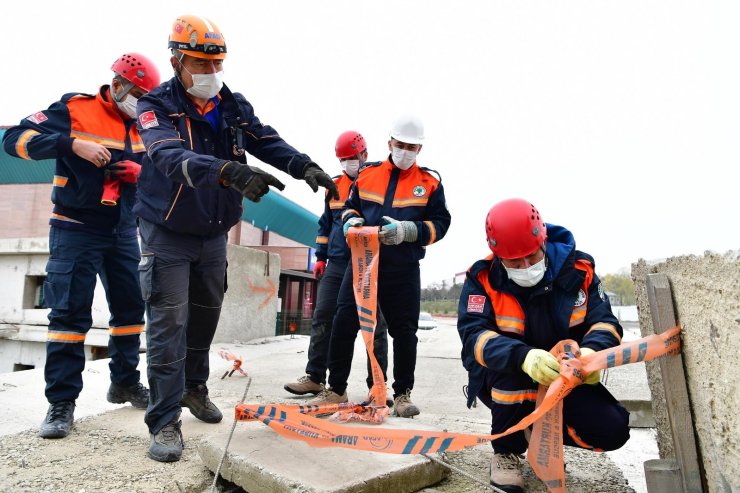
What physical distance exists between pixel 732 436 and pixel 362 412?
181cm

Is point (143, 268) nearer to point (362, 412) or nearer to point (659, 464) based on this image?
point (362, 412)

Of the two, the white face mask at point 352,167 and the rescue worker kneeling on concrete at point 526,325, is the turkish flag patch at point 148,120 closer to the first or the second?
the rescue worker kneeling on concrete at point 526,325

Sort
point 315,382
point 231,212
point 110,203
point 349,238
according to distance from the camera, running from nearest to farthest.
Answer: point 231,212
point 110,203
point 349,238
point 315,382

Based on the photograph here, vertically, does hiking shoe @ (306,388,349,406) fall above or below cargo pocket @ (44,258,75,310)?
below

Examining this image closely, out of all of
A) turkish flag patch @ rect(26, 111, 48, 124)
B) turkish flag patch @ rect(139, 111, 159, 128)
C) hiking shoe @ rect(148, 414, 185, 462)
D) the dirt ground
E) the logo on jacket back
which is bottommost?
the dirt ground

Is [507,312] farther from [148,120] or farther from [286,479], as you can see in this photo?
[148,120]

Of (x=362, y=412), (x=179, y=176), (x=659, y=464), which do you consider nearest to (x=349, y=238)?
(x=362, y=412)

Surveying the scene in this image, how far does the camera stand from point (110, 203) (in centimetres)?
305

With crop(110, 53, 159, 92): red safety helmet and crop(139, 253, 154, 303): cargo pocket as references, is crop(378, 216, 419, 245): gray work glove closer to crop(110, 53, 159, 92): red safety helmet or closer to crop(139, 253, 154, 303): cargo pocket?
crop(139, 253, 154, 303): cargo pocket

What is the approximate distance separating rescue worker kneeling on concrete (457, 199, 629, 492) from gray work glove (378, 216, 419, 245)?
96cm

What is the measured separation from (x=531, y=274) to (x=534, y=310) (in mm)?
167

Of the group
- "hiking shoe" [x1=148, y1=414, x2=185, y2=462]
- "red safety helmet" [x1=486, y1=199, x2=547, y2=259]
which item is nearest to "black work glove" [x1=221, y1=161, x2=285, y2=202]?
"red safety helmet" [x1=486, y1=199, x2=547, y2=259]

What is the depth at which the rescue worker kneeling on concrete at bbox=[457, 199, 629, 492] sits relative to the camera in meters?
2.10

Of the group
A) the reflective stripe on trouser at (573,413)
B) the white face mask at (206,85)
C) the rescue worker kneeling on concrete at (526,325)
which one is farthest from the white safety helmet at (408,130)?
the reflective stripe on trouser at (573,413)
